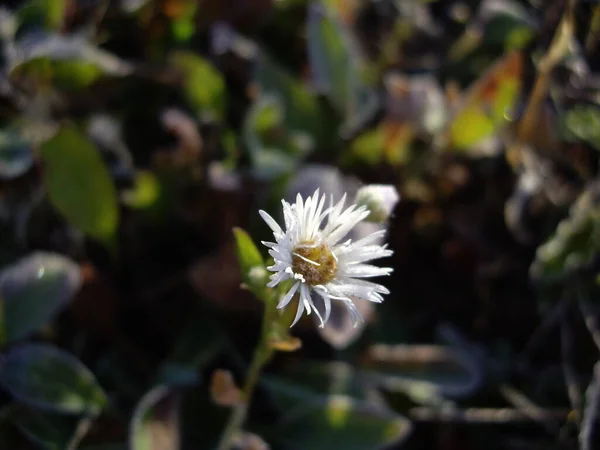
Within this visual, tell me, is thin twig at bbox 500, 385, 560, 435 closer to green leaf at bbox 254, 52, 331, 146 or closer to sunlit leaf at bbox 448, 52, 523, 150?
sunlit leaf at bbox 448, 52, 523, 150

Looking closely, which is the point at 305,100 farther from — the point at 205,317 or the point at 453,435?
the point at 453,435

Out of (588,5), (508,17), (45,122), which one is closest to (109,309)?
(45,122)

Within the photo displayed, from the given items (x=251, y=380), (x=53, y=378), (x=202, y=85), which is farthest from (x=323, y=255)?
(x=202, y=85)

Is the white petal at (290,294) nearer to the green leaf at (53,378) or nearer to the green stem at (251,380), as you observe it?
the green stem at (251,380)

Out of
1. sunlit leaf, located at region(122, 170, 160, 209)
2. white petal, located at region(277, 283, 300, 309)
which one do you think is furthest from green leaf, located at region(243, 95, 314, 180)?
white petal, located at region(277, 283, 300, 309)

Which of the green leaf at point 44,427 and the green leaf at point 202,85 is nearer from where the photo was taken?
the green leaf at point 44,427

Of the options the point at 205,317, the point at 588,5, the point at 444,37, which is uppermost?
the point at 444,37

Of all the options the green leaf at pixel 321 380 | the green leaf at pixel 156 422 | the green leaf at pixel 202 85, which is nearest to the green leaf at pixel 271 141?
the green leaf at pixel 202 85

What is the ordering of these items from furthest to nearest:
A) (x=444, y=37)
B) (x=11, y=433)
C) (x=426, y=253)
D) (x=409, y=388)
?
(x=444, y=37) → (x=426, y=253) → (x=409, y=388) → (x=11, y=433)
